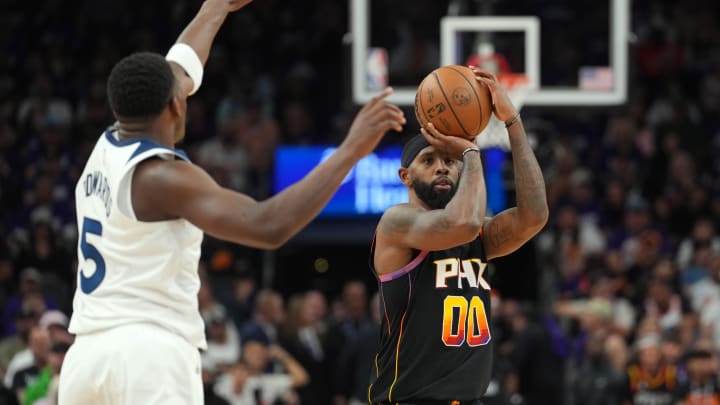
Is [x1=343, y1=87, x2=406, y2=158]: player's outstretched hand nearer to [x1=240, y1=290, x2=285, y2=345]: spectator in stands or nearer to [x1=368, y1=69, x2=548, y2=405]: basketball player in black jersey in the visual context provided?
[x1=368, y1=69, x2=548, y2=405]: basketball player in black jersey

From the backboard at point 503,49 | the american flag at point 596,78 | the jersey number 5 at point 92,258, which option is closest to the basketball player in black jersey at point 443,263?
the jersey number 5 at point 92,258

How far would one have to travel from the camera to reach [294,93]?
17.7 metres

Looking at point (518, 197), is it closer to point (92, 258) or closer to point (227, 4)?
point (227, 4)

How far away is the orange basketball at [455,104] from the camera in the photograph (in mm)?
5660

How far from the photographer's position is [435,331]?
5590mm

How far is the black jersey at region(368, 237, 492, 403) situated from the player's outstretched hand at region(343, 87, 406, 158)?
1.66 m

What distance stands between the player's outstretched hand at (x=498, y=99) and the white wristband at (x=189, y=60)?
1.26 m

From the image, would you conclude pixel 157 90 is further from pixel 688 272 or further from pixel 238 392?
pixel 688 272

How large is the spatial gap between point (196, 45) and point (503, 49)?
7.15m

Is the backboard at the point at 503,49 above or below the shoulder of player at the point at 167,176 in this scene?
above

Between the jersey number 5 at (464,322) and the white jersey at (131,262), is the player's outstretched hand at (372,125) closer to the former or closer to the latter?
the white jersey at (131,262)

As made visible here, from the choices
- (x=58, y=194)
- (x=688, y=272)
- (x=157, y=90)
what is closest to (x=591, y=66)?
(x=688, y=272)

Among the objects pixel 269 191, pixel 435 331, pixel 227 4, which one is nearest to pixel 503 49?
pixel 269 191

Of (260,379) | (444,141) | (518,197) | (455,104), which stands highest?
(455,104)
